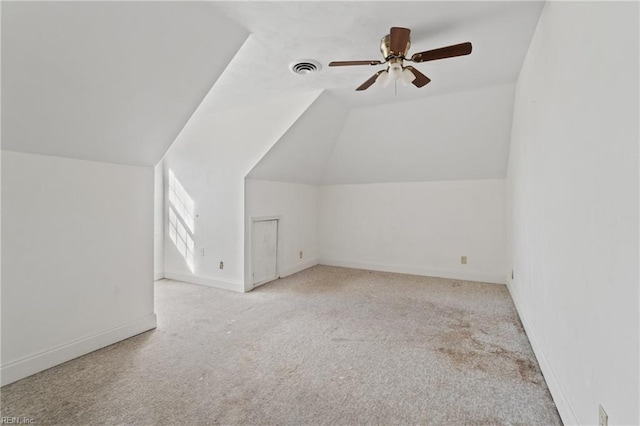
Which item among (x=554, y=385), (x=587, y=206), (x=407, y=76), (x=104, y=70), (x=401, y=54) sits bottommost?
(x=554, y=385)

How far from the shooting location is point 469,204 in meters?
4.85

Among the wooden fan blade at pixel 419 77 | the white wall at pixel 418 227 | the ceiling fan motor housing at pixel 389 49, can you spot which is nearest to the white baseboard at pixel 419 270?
the white wall at pixel 418 227

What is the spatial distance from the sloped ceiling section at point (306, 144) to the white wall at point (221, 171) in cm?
18

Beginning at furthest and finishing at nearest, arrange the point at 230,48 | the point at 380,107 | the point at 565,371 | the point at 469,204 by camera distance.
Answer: the point at 469,204 < the point at 380,107 < the point at 230,48 < the point at 565,371

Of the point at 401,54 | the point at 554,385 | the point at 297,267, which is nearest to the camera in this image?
the point at 554,385

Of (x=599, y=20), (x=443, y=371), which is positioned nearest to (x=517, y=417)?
(x=443, y=371)

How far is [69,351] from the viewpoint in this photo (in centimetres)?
241

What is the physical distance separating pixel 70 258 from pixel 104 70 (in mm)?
1529

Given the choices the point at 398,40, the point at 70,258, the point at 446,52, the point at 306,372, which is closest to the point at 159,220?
the point at 70,258

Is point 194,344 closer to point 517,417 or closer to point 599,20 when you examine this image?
point 517,417

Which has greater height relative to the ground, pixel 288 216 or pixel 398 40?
pixel 398 40

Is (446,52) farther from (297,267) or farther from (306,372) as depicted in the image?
(297,267)

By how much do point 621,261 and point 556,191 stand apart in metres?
0.87

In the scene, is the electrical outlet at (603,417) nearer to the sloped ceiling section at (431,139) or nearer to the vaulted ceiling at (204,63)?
the vaulted ceiling at (204,63)
